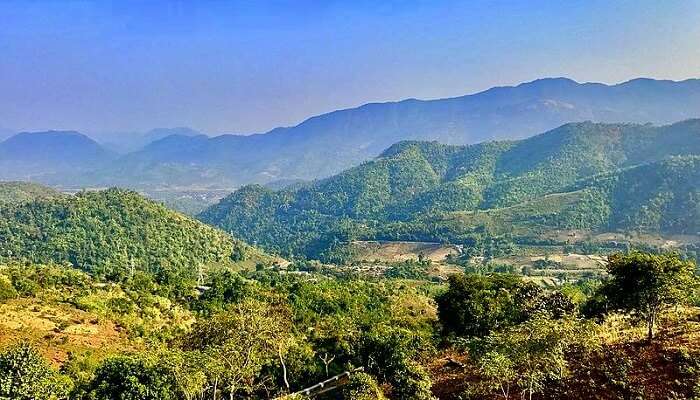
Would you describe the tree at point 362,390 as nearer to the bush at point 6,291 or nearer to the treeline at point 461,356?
the treeline at point 461,356

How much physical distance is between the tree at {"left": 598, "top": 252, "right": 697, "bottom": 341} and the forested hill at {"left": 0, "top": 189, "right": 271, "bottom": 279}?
307ft

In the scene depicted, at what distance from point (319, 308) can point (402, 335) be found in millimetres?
30779

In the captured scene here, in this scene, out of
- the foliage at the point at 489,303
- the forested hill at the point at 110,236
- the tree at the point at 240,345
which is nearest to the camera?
the tree at the point at 240,345

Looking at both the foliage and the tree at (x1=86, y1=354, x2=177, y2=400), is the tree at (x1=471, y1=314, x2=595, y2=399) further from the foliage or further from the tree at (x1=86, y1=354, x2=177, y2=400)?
the tree at (x1=86, y1=354, x2=177, y2=400)

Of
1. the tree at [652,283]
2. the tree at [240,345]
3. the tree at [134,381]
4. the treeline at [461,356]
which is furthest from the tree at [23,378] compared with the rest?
the tree at [652,283]

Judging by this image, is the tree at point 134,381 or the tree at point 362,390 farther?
the tree at point 134,381

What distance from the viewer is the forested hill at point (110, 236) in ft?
375

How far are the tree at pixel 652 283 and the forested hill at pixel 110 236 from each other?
9357 centimetres

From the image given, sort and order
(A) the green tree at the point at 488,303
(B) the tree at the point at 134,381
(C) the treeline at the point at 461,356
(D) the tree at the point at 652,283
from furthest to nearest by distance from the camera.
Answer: (A) the green tree at the point at 488,303 → (D) the tree at the point at 652,283 → (B) the tree at the point at 134,381 → (C) the treeline at the point at 461,356

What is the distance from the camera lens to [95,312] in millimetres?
48719

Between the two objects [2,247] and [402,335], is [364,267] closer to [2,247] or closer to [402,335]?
[2,247]

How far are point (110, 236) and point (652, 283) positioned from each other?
117 meters

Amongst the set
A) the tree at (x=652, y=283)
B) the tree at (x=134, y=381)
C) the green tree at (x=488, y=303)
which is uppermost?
the tree at (x=652, y=283)

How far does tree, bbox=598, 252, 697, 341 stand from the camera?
2559cm
